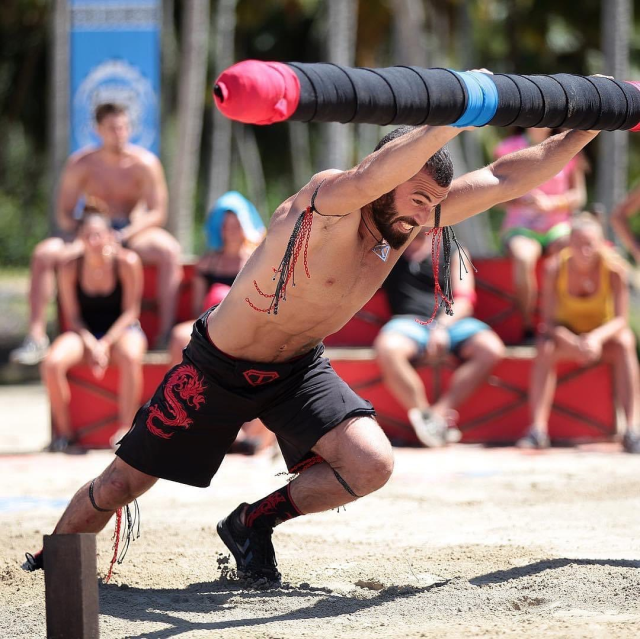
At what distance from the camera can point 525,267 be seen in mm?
8430

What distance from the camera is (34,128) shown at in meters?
27.2

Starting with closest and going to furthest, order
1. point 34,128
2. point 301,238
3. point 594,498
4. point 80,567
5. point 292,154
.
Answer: point 80,567, point 301,238, point 594,498, point 34,128, point 292,154

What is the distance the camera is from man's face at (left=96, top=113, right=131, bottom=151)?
8727 mm

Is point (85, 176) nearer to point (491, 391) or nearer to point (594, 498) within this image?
point (491, 391)

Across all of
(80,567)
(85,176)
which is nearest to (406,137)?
(80,567)

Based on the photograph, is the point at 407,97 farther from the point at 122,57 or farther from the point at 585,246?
the point at 122,57

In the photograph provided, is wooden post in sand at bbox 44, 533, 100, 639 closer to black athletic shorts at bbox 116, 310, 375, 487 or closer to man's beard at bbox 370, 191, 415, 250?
black athletic shorts at bbox 116, 310, 375, 487

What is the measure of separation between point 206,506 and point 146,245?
10.9 ft

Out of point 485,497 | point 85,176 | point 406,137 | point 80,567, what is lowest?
point 485,497

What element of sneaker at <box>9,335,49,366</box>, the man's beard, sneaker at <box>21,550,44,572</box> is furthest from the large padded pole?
sneaker at <box>9,335,49,366</box>

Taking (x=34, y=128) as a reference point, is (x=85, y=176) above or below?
below

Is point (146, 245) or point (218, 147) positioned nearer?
point (146, 245)

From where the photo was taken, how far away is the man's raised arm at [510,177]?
12.8 ft

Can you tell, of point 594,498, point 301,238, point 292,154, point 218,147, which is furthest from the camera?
point 292,154
